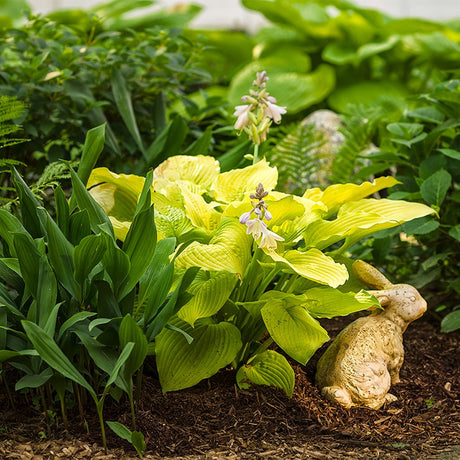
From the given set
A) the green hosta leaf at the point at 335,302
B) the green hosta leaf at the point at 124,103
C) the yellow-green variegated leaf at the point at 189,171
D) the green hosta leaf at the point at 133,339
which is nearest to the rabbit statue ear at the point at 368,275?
the green hosta leaf at the point at 335,302

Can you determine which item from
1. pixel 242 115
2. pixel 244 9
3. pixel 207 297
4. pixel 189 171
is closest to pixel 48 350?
pixel 207 297

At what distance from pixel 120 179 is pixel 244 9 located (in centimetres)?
890

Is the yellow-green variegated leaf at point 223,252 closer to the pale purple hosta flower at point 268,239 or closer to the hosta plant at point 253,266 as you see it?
the hosta plant at point 253,266

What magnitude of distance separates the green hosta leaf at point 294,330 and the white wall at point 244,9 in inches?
354

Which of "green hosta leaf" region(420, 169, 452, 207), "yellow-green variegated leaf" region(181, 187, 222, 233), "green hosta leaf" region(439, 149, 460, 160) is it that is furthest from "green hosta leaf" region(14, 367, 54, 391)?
"green hosta leaf" region(439, 149, 460, 160)

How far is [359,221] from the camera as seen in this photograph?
83.7 inches

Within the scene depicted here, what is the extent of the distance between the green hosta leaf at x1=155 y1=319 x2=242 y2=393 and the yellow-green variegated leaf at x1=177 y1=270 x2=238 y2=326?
126mm

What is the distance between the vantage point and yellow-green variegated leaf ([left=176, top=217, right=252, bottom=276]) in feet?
6.50

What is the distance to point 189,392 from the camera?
219 centimetres

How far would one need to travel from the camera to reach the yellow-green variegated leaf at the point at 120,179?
2.35 metres

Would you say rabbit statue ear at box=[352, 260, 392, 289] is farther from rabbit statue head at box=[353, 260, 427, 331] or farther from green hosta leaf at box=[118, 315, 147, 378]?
green hosta leaf at box=[118, 315, 147, 378]

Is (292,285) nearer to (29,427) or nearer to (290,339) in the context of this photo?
(290,339)

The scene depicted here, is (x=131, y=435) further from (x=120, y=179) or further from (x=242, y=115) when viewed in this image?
(x=242, y=115)

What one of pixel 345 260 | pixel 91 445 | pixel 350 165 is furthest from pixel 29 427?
pixel 350 165
